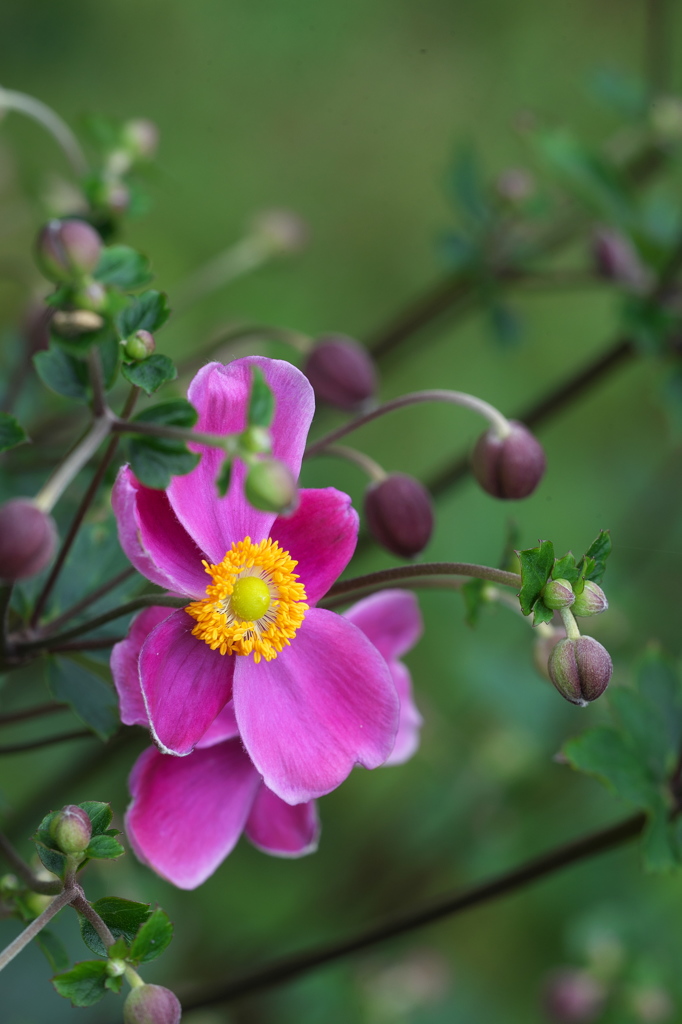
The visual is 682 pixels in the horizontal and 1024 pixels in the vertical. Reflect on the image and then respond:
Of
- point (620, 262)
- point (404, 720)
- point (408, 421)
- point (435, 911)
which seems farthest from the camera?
point (408, 421)

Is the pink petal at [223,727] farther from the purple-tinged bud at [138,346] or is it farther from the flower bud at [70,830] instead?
the purple-tinged bud at [138,346]

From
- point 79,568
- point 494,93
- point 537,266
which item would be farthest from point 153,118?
point 79,568

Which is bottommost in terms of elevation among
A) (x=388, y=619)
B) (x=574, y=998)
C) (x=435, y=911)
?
(x=574, y=998)

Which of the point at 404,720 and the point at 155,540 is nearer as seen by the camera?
the point at 155,540

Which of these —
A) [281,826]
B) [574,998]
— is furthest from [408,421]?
[281,826]

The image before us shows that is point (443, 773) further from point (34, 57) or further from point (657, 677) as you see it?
point (34, 57)

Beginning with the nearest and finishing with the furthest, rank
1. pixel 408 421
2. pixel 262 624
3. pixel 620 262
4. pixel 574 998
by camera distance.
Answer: pixel 262 624 < pixel 620 262 < pixel 574 998 < pixel 408 421

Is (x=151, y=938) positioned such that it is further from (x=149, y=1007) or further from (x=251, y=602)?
(x=251, y=602)
